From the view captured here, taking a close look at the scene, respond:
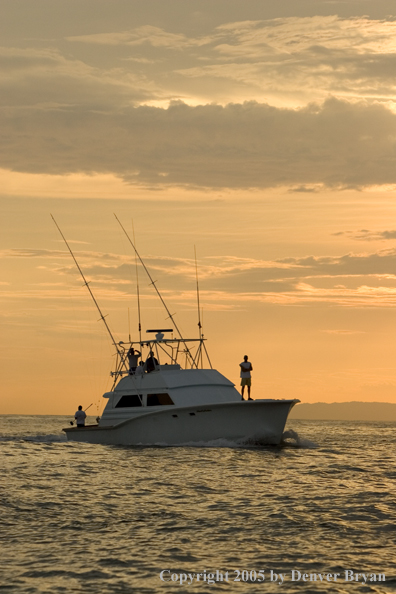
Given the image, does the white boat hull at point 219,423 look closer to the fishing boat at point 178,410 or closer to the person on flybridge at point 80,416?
the fishing boat at point 178,410

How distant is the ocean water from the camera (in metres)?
11.4

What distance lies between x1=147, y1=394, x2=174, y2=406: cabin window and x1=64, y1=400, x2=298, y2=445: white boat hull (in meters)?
0.95

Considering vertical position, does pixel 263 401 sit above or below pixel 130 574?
above

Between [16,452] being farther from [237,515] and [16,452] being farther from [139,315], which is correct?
[237,515]

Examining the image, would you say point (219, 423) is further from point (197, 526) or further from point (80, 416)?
point (197, 526)

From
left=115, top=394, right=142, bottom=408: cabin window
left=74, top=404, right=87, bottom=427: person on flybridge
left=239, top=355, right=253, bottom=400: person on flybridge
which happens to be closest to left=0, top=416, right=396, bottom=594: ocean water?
left=239, top=355, right=253, bottom=400: person on flybridge

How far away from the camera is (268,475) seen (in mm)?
23188

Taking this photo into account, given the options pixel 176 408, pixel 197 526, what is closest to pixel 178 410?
pixel 176 408

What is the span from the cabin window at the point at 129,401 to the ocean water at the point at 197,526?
6357mm

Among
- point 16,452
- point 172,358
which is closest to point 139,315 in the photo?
point 172,358

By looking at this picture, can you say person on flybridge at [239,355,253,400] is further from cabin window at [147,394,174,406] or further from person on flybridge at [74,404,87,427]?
person on flybridge at [74,404,87,427]

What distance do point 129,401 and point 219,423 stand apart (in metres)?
5.51

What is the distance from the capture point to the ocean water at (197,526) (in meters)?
11.4

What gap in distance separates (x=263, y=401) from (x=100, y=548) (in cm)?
1682
